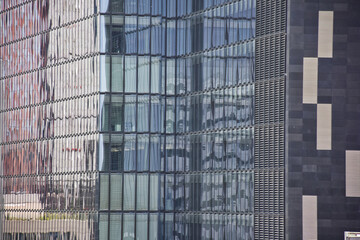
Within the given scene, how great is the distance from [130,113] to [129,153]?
3.48 meters

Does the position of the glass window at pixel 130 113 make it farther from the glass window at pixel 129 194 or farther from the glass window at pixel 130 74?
the glass window at pixel 129 194

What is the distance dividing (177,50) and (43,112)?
16708mm

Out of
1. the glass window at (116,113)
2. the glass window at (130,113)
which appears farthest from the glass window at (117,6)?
the glass window at (130,113)

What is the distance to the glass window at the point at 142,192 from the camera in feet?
305

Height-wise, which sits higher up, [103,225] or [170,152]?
[170,152]

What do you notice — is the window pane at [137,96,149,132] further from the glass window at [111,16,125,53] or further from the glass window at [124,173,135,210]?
the glass window at [111,16,125,53]

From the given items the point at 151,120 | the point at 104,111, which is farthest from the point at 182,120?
the point at 104,111

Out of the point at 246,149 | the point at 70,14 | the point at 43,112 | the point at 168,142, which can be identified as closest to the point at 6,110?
the point at 43,112

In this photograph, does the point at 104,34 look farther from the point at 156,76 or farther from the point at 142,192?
the point at 142,192

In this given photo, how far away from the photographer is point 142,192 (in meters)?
93.0

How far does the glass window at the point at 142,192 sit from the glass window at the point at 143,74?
757 centimetres

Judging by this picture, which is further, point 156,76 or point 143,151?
point 156,76

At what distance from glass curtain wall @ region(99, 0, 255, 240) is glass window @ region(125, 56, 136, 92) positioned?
0.29 feet

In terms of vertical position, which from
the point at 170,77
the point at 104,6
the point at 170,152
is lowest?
the point at 170,152
